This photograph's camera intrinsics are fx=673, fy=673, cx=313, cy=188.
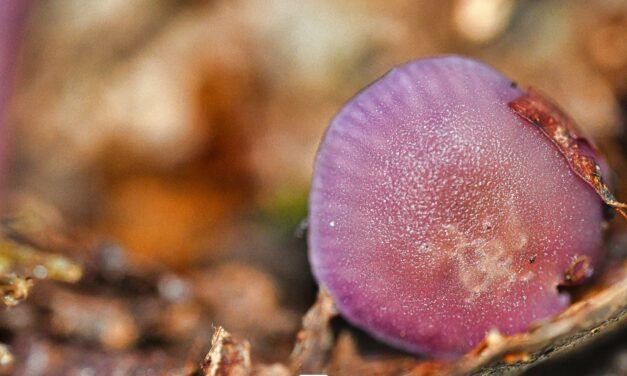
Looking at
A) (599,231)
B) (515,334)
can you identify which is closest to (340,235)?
(515,334)

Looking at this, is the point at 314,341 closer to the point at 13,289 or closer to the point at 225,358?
the point at 225,358

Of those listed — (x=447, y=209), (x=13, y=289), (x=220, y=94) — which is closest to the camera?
(x=447, y=209)

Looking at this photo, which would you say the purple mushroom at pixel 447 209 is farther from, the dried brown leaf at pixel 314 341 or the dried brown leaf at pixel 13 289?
the dried brown leaf at pixel 13 289

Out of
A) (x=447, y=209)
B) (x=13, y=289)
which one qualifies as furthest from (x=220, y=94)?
(x=447, y=209)

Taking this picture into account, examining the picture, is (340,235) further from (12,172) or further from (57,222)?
(12,172)

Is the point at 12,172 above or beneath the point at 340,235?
above

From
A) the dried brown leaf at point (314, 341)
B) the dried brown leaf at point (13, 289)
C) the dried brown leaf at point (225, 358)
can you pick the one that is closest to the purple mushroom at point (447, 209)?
the dried brown leaf at point (314, 341)
